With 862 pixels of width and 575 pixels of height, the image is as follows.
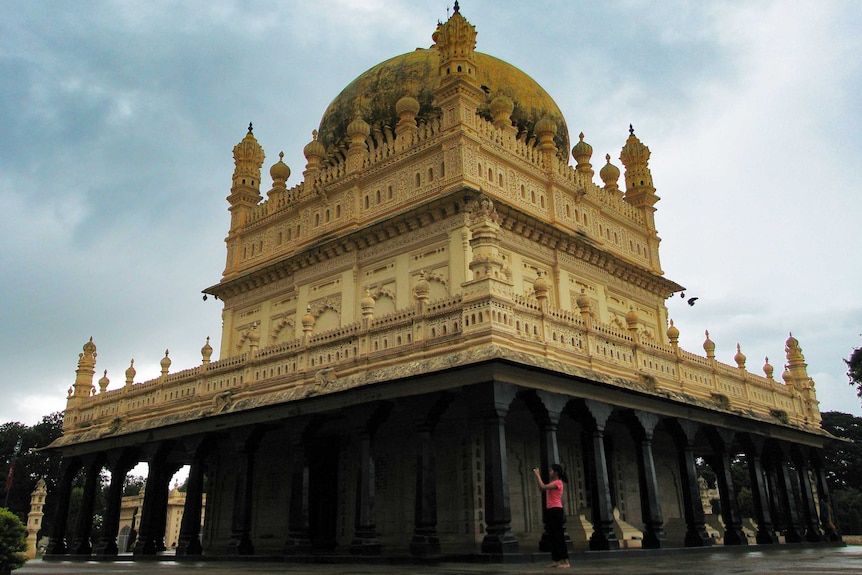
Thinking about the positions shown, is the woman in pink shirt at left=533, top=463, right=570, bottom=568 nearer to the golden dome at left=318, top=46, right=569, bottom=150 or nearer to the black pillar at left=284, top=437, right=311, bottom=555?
the black pillar at left=284, top=437, right=311, bottom=555

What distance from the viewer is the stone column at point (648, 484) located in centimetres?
1330

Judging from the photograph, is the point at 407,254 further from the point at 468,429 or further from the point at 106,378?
the point at 106,378

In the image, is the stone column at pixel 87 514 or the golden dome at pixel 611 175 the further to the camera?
the golden dome at pixel 611 175

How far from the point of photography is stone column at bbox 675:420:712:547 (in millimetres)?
14289

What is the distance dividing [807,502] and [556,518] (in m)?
13.6

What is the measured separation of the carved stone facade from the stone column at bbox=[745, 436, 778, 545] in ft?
0.17

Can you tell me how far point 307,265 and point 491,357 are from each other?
34.7 feet

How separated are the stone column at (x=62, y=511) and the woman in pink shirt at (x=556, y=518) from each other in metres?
14.8

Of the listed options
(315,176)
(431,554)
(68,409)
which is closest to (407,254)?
(315,176)

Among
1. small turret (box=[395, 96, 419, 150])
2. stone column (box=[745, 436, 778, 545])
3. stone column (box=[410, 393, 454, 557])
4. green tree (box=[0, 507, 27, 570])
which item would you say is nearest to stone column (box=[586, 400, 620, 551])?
stone column (box=[410, 393, 454, 557])

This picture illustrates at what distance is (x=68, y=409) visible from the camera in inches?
850

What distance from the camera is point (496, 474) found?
10875 millimetres

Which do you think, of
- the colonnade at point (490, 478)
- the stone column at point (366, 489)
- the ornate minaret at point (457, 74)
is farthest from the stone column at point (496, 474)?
the ornate minaret at point (457, 74)

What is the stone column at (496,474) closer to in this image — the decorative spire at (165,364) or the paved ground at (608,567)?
the paved ground at (608,567)
